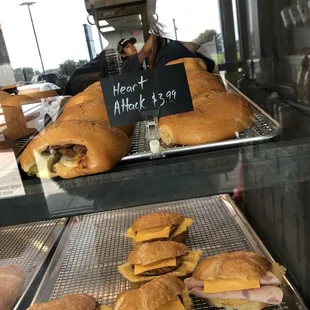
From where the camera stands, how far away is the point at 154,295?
84 centimetres

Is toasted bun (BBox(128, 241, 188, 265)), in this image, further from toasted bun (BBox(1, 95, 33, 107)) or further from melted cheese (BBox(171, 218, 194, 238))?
toasted bun (BBox(1, 95, 33, 107))

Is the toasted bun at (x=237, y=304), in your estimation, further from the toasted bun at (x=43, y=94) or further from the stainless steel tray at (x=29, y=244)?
the toasted bun at (x=43, y=94)

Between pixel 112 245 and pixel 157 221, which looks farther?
pixel 112 245

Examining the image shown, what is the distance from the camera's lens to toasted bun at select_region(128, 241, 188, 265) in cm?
98

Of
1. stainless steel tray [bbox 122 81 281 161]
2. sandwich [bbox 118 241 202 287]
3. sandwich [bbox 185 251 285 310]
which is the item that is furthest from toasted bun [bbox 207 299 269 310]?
stainless steel tray [bbox 122 81 281 161]


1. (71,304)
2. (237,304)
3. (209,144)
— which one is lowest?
(237,304)

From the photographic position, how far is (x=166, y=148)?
0.70m

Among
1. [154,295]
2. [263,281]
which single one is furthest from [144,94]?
[263,281]

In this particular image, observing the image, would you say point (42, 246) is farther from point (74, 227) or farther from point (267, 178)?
point (267, 178)

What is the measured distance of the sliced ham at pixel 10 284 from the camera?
3.19 feet

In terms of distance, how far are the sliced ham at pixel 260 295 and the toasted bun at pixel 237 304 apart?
1 centimetres

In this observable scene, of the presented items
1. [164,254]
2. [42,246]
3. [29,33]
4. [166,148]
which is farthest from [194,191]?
[42,246]

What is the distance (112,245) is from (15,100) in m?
0.62

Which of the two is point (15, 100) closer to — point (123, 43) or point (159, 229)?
point (123, 43)
